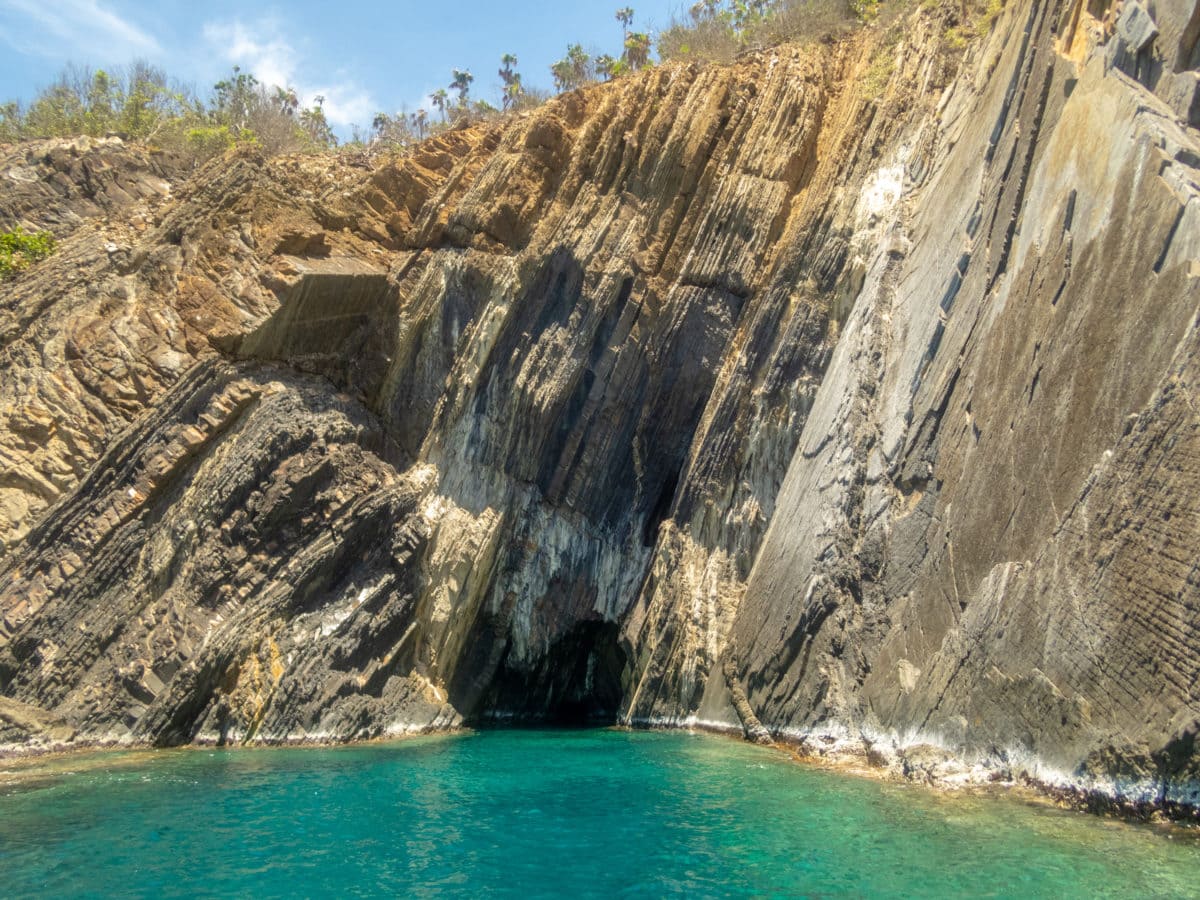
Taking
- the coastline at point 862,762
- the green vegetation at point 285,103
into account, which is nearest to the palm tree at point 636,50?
the green vegetation at point 285,103

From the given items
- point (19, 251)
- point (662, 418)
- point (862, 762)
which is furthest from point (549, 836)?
point (19, 251)

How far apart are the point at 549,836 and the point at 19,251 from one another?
680 inches

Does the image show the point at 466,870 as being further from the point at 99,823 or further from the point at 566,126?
the point at 566,126

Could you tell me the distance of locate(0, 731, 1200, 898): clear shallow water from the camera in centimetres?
681

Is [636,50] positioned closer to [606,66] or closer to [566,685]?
[606,66]

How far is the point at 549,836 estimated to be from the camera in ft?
27.6

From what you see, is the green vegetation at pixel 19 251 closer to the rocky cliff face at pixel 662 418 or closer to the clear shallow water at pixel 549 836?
the rocky cliff face at pixel 662 418

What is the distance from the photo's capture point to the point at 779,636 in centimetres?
1384

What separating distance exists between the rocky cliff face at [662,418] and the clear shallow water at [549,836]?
1141 millimetres

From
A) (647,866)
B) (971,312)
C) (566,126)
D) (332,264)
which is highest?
(566,126)

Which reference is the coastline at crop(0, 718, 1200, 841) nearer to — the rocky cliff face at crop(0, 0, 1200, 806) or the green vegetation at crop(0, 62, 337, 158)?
the rocky cliff face at crop(0, 0, 1200, 806)

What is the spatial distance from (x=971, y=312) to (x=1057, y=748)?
226 inches

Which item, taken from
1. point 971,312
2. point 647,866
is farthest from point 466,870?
point 971,312

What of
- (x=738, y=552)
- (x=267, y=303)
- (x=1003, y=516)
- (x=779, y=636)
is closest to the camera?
(x=1003, y=516)
